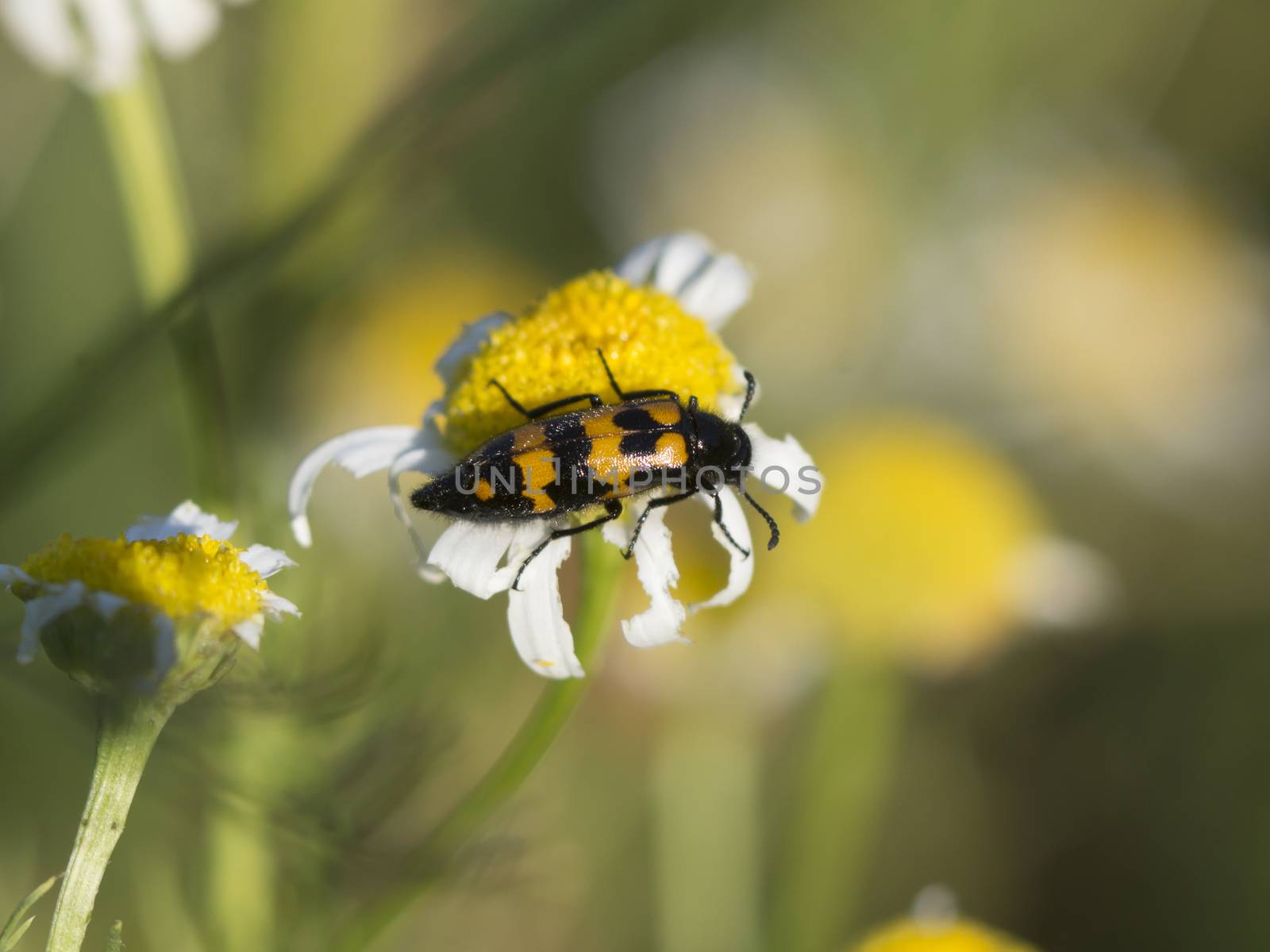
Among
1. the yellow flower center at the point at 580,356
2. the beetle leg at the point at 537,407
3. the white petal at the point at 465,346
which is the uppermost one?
the white petal at the point at 465,346

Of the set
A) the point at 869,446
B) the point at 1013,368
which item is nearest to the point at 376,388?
the point at 869,446

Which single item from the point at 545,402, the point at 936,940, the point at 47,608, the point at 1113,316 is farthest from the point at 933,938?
the point at 1113,316

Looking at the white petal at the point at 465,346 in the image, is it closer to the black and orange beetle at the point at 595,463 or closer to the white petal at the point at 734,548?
the black and orange beetle at the point at 595,463

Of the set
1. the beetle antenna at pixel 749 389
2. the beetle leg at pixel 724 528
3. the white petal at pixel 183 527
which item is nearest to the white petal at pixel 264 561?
the white petal at pixel 183 527

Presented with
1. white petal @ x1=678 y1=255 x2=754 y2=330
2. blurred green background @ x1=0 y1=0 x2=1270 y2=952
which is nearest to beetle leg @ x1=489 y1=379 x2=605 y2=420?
white petal @ x1=678 y1=255 x2=754 y2=330

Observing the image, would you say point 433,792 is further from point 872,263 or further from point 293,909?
point 872,263

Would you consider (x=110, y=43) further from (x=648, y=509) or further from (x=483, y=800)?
(x=483, y=800)
